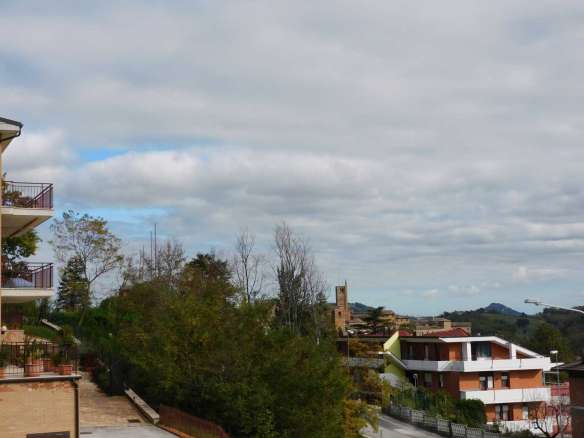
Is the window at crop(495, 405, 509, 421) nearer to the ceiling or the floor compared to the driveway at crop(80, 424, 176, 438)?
nearer to the floor

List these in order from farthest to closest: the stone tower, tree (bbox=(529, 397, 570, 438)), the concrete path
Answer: the stone tower, tree (bbox=(529, 397, 570, 438)), the concrete path

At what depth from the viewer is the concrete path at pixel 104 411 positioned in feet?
99.9

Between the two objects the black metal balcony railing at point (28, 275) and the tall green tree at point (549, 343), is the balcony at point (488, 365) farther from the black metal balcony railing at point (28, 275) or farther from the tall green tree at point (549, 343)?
the black metal balcony railing at point (28, 275)

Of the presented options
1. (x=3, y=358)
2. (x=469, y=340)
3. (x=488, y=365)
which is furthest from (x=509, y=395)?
(x=3, y=358)

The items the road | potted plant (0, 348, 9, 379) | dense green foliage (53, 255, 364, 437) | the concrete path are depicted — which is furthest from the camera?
the road

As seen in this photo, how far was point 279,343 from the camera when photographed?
3077 centimetres

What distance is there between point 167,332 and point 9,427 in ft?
37.0

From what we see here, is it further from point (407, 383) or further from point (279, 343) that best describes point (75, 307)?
point (279, 343)

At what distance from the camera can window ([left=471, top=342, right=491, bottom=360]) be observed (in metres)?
65.1

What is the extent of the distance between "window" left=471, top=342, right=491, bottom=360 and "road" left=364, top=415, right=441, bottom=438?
37.8ft

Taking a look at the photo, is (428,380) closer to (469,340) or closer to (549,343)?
(469,340)

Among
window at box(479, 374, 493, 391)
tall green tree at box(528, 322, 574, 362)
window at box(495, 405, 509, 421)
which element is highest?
tall green tree at box(528, 322, 574, 362)

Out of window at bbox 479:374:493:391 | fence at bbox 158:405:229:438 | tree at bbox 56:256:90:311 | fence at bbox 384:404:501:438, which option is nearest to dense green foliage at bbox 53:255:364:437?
fence at bbox 158:405:229:438

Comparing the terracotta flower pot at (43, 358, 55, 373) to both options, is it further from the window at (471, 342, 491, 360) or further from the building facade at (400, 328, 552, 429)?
the window at (471, 342, 491, 360)
